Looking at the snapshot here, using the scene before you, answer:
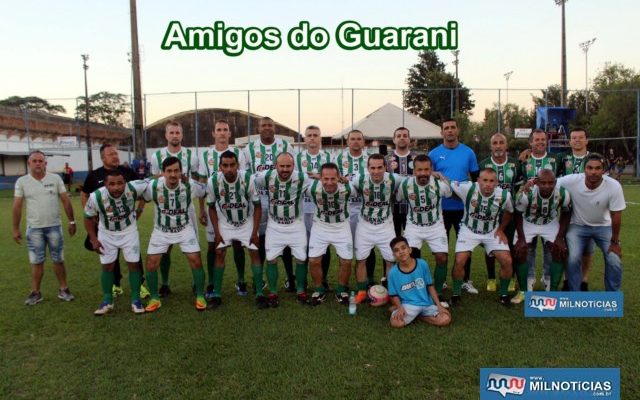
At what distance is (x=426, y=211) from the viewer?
5375 millimetres

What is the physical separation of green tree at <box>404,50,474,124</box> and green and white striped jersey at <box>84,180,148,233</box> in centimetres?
2050

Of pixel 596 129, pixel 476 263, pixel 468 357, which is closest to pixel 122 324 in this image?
pixel 468 357

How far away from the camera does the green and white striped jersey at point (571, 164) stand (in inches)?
223

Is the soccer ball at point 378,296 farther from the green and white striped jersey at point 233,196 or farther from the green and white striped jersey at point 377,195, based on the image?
the green and white striped jersey at point 233,196

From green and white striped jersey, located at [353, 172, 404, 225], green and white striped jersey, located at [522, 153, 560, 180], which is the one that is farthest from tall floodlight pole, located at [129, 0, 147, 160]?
green and white striped jersey, located at [522, 153, 560, 180]

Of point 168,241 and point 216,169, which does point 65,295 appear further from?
point 216,169

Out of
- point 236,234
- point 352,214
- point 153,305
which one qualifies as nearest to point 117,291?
point 153,305

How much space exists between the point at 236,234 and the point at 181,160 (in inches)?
47.2

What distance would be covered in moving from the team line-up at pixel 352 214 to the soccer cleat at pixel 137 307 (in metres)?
0.02

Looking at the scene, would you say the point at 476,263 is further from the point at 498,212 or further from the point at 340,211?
the point at 340,211

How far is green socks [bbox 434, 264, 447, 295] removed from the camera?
216 inches

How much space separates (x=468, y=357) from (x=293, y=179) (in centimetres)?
265

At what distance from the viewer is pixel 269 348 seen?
13.8 ft

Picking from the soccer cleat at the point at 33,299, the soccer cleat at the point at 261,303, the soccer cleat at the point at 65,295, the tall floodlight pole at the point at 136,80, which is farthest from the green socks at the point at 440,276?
the tall floodlight pole at the point at 136,80
